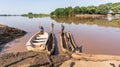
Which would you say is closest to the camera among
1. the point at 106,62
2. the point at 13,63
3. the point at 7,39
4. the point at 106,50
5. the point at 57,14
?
the point at 106,62

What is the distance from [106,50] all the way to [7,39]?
10.6 m

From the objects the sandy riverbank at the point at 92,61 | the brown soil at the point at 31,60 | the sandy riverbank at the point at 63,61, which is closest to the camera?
the sandy riverbank at the point at 92,61

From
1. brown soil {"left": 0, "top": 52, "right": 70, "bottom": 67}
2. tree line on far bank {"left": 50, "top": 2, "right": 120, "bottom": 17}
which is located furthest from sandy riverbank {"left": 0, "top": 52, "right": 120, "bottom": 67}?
tree line on far bank {"left": 50, "top": 2, "right": 120, "bottom": 17}

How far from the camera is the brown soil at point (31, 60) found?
12.3 m

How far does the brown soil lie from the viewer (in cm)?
1227

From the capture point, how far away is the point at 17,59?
44.6 feet

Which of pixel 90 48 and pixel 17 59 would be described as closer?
pixel 17 59

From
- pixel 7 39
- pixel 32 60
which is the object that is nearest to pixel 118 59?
pixel 32 60

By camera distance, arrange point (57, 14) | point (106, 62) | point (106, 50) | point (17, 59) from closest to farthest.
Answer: point (106, 62), point (17, 59), point (106, 50), point (57, 14)

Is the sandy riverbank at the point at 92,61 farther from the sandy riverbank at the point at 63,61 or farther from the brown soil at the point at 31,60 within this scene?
the brown soil at the point at 31,60

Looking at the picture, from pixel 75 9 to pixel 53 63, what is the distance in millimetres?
96085

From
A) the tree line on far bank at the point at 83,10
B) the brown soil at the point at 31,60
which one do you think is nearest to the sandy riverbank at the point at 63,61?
the brown soil at the point at 31,60

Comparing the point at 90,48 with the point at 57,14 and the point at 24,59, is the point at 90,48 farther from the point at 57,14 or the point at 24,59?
the point at 57,14

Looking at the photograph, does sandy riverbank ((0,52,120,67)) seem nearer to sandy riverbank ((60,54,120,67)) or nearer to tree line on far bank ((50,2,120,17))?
sandy riverbank ((60,54,120,67))
